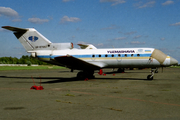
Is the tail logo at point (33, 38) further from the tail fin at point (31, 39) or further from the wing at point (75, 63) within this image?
the wing at point (75, 63)

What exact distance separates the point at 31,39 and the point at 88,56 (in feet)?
25.1

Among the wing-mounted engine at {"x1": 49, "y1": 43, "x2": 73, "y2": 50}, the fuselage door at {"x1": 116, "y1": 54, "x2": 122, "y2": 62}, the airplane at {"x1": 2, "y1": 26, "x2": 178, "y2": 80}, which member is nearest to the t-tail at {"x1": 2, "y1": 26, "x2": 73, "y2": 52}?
the airplane at {"x1": 2, "y1": 26, "x2": 178, "y2": 80}

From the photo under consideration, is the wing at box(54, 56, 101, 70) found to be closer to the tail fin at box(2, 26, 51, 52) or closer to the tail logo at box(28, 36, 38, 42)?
the tail fin at box(2, 26, 51, 52)

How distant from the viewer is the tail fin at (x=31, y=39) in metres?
23.1

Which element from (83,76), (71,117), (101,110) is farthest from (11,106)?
(83,76)

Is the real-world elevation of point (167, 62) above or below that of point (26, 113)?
above

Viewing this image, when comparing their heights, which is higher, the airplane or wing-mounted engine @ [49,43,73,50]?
wing-mounted engine @ [49,43,73,50]

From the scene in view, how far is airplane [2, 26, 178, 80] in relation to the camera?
20062 mm

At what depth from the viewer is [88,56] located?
851 inches

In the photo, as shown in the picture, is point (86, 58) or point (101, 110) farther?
point (86, 58)

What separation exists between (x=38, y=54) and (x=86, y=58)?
19.4 feet

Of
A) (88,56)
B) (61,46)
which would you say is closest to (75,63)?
(88,56)

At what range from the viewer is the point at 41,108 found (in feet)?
23.9

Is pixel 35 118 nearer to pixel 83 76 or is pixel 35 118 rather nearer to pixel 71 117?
pixel 71 117
